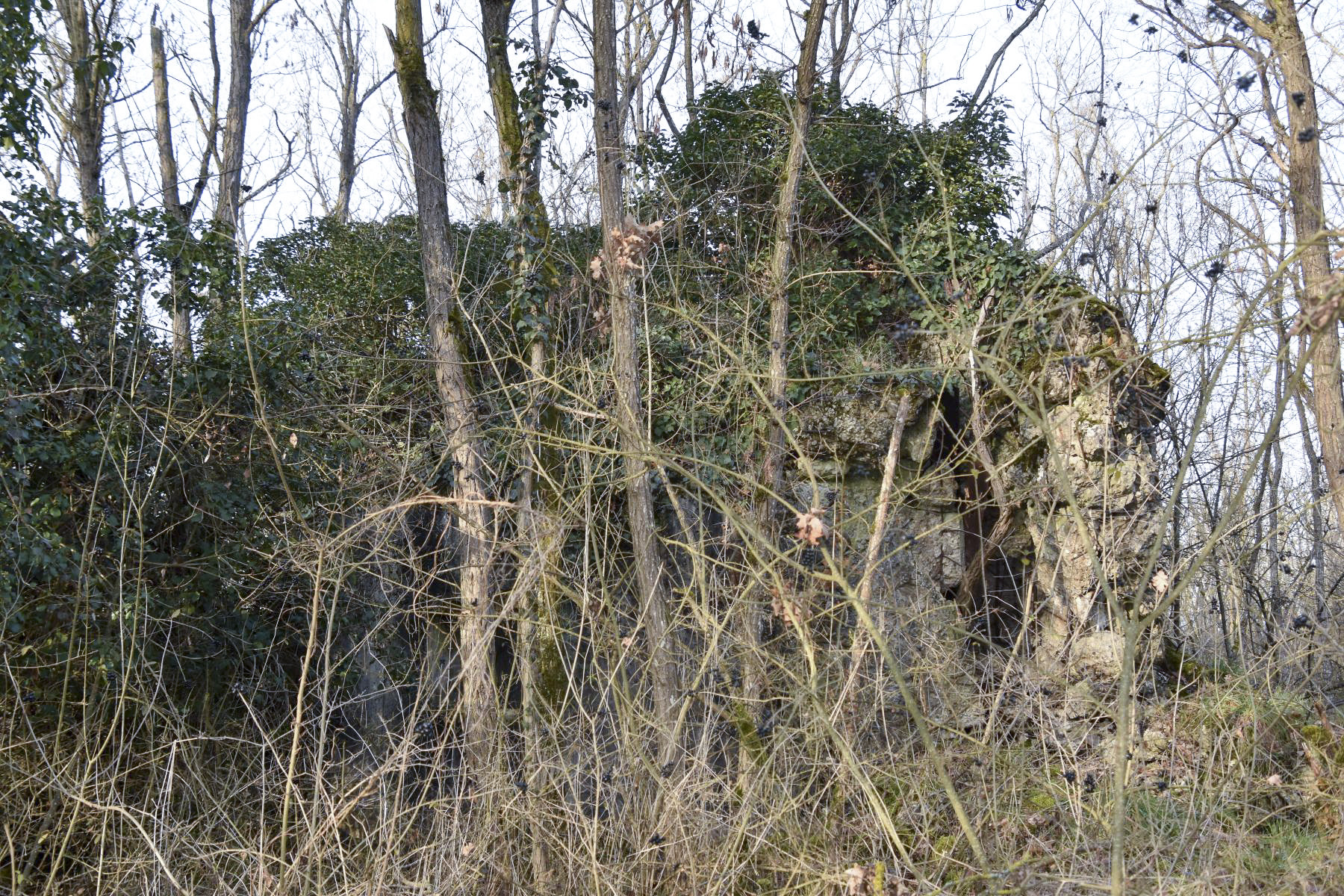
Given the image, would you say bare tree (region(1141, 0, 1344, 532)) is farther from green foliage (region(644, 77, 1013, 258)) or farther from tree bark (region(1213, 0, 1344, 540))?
green foliage (region(644, 77, 1013, 258))

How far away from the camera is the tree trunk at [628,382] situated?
16.1 ft

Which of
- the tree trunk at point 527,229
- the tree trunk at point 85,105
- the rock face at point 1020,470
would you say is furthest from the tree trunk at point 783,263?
the tree trunk at point 85,105

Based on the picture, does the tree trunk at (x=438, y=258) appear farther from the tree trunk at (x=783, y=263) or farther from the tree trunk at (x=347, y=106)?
the tree trunk at (x=347, y=106)

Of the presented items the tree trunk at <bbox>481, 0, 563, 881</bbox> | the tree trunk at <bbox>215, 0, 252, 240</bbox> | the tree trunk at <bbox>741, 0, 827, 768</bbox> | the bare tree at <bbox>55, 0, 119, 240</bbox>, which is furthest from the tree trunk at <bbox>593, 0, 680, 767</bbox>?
the tree trunk at <bbox>215, 0, 252, 240</bbox>

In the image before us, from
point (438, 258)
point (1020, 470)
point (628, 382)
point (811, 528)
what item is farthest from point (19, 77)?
point (1020, 470)

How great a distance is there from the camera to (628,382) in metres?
5.79

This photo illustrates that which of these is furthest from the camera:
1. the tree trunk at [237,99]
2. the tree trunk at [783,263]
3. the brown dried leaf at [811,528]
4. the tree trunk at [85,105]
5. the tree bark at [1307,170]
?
the tree trunk at [237,99]

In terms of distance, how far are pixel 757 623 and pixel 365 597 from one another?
3.07 m

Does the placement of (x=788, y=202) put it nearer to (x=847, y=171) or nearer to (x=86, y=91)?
(x=847, y=171)

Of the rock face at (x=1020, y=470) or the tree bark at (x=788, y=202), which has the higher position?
the tree bark at (x=788, y=202)

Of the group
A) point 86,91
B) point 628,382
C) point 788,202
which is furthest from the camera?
point 86,91

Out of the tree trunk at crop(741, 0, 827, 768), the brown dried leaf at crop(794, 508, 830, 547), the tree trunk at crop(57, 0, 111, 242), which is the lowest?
the brown dried leaf at crop(794, 508, 830, 547)

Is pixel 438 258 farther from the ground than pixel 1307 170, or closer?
closer

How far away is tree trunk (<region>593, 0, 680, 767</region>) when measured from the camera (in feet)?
16.1
